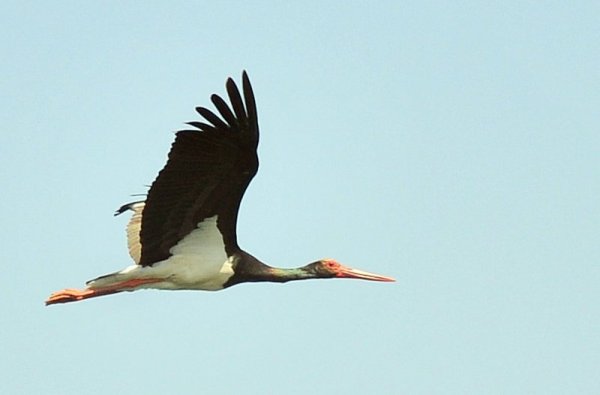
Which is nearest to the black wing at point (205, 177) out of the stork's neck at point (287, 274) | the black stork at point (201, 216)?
the black stork at point (201, 216)

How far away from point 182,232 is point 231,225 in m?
0.70

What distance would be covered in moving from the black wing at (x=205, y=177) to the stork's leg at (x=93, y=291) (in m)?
0.30

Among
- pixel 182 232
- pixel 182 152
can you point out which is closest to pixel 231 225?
pixel 182 232

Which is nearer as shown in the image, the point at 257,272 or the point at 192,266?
the point at 192,266

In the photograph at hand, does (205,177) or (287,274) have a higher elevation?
(205,177)

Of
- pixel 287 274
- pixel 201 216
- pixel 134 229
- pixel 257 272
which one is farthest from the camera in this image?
pixel 134 229

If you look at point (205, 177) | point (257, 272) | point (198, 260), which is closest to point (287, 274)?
point (257, 272)

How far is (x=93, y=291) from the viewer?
Result: 2258 centimetres

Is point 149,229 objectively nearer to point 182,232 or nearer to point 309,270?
point 182,232

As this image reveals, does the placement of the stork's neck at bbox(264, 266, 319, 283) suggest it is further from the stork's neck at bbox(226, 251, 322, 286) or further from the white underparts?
the white underparts

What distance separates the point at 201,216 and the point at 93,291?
230 centimetres

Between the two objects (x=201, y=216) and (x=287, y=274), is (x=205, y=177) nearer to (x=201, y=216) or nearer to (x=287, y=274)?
(x=201, y=216)

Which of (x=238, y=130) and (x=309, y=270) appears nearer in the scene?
(x=238, y=130)

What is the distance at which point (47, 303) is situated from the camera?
23234 millimetres
